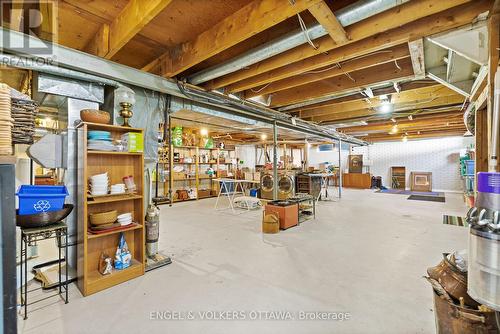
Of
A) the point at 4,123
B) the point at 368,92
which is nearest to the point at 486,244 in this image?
the point at 4,123

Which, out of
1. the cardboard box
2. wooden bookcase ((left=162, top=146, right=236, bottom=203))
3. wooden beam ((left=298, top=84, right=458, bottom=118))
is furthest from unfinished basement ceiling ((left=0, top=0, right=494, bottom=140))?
wooden bookcase ((left=162, top=146, right=236, bottom=203))

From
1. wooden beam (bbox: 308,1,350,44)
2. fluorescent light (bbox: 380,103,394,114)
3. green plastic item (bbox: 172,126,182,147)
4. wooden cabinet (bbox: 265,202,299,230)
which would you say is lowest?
wooden cabinet (bbox: 265,202,299,230)

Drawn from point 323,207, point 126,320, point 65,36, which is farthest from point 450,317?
point 323,207

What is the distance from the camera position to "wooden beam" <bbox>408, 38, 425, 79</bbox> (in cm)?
202

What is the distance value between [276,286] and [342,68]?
2589 mm

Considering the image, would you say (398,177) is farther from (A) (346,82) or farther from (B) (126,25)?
(B) (126,25)

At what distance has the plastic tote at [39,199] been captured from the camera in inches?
67.3

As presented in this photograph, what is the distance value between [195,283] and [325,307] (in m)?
1.24

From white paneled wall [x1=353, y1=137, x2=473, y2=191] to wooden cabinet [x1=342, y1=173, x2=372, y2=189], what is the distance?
100 centimetres

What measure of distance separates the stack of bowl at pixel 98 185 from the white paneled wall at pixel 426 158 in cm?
1200

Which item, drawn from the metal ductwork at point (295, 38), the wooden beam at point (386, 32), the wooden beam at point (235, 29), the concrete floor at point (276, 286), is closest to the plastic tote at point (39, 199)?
the concrete floor at point (276, 286)

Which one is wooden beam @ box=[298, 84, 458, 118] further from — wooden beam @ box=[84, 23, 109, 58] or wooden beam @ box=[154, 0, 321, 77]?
wooden beam @ box=[84, 23, 109, 58]

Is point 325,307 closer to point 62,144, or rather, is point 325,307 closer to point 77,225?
point 77,225

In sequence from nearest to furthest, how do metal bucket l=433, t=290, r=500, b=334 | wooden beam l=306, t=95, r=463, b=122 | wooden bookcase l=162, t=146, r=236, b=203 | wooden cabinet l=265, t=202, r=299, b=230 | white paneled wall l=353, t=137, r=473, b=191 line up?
metal bucket l=433, t=290, r=500, b=334
wooden beam l=306, t=95, r=463, b=122
wooden cabinet l=265, t=202, r=299, b=230
wooden bookcase l=162, t=146, r=236, b=203
white paneled wall l=353, t=137, r=473, b=191
